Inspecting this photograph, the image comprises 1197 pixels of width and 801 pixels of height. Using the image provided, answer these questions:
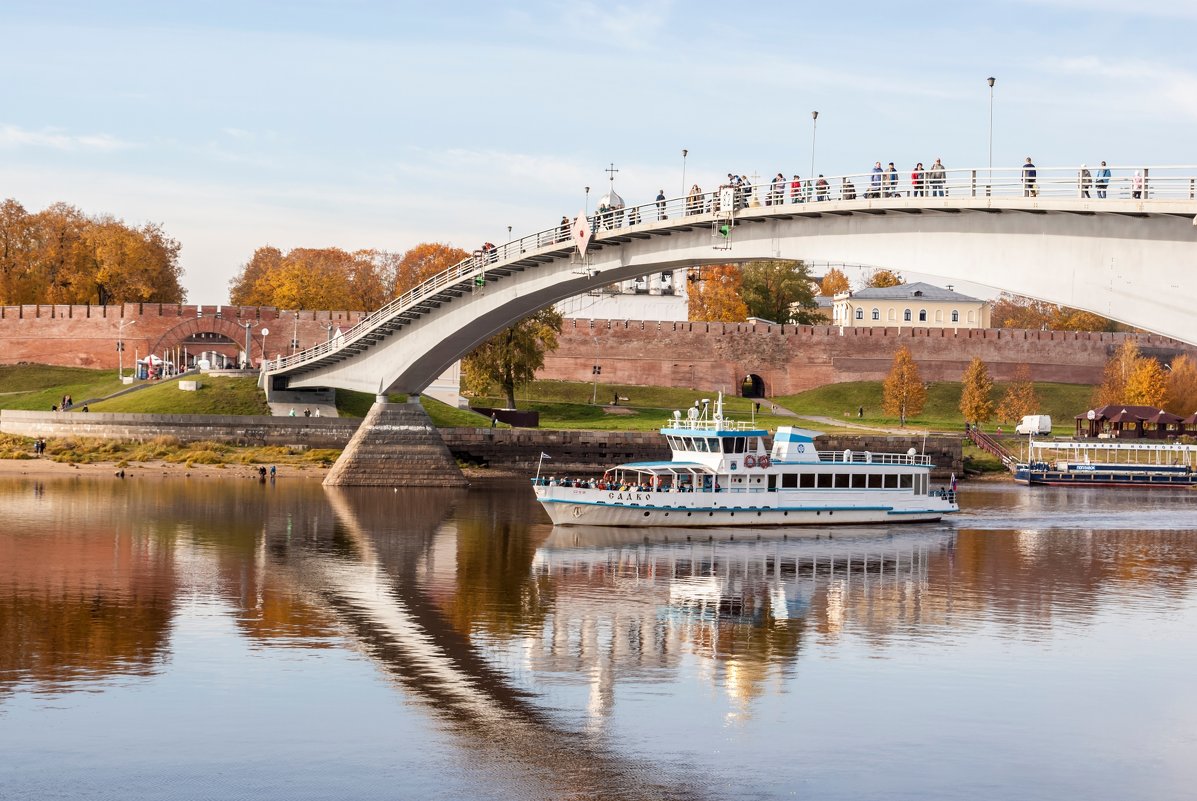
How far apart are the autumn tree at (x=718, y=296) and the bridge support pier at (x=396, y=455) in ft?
172

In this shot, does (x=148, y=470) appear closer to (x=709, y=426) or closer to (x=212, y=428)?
(x=212, y=428)

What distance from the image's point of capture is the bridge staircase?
69500mm

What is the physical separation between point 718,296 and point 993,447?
37391 millimetres

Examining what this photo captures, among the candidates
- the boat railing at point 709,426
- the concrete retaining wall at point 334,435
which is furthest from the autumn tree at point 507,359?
the boat railing at point 709,426

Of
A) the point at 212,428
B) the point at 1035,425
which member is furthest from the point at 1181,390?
the point at 212,428

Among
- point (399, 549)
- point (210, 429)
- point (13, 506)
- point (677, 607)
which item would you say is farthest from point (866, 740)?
point (210, 429)

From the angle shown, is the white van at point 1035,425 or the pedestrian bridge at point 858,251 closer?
the pedestrian bridge at point 858,251

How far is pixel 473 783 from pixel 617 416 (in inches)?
2333

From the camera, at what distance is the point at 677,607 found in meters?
28.6

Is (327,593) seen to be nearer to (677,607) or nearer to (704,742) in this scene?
(677,607)

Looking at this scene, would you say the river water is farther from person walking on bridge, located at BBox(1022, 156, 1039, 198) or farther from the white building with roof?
the white building with roof

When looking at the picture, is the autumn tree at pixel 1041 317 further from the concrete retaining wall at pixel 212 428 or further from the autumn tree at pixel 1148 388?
Answer: the concrete retaining wall at pixel 212 428

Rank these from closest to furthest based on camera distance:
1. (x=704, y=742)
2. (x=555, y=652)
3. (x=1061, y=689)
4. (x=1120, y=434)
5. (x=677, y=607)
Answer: (x=704, y=742), (x=1061, y=689), (x=555, y=652), (x=677, y=607), (x=1120, y=434)

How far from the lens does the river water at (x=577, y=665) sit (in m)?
17.4
